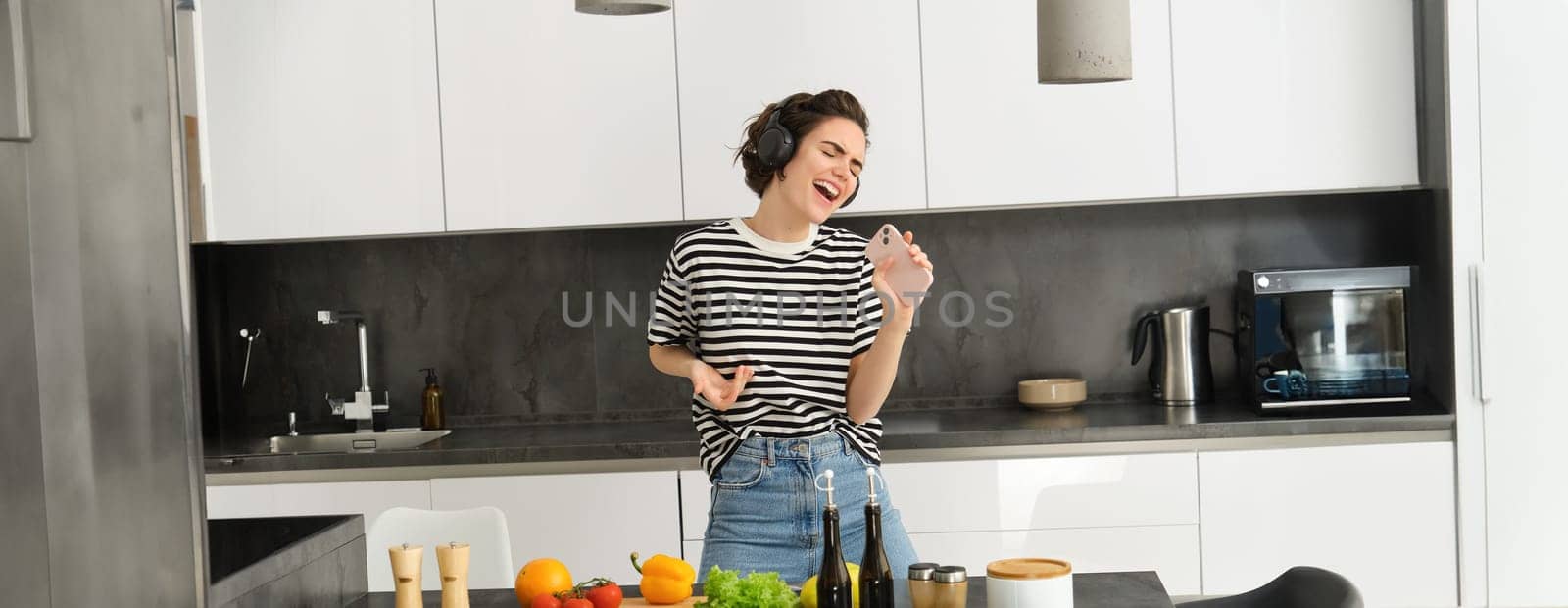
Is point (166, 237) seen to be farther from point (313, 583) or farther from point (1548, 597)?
point (1548, 597)

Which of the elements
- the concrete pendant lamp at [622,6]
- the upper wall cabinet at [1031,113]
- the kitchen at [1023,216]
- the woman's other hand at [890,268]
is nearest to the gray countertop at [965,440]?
the kitchen at [1023,216]

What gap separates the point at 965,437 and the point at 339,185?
1711mm

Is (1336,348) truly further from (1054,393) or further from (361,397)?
(361,397)

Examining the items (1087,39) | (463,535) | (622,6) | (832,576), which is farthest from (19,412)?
(463,535)

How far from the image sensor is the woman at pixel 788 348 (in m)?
2.13

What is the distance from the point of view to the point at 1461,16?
312cm

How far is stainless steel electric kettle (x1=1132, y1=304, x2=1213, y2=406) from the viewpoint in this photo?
353 centimetres

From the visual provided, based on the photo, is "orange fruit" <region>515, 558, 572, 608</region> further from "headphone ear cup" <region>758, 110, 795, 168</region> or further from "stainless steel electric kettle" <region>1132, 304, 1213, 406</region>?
"stainless steel electric kettle" <region>1132, 304, 1213, 406</region>

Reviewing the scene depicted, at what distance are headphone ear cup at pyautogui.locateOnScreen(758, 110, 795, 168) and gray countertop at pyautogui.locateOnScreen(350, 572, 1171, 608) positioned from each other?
70cm

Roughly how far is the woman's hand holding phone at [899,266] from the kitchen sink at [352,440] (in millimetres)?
2087

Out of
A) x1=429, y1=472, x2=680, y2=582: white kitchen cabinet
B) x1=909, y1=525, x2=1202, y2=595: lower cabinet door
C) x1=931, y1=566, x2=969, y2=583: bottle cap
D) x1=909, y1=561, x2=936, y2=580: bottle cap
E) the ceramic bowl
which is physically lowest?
x1=909, y1=525, x2=1202, y2=595: lower cabinet door

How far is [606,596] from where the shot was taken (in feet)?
5.60

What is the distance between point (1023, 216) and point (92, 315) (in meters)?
3.26

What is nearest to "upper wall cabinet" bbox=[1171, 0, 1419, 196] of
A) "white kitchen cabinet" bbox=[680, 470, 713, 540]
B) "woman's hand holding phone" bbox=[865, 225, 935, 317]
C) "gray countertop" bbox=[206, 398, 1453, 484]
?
"gray countertop" bbox=[206, 398, 1453, 484]
